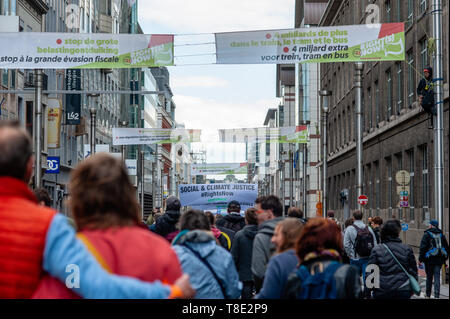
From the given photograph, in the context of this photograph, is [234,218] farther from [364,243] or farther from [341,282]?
[341,282]

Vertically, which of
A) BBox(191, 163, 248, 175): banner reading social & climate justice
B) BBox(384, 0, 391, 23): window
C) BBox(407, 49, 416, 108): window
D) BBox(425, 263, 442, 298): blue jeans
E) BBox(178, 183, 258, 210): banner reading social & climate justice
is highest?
BBox(384, 0, 391, 23): window

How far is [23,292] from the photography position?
3986mm

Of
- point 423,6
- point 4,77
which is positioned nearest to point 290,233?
point 423,6

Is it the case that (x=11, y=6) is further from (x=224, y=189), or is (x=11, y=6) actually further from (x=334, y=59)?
(x=334, y=59)

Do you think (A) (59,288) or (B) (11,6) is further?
(B) (11,6)

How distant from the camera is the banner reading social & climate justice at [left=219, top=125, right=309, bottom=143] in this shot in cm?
4712

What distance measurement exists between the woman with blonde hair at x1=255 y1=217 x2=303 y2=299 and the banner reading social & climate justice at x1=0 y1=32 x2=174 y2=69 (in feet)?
51.6

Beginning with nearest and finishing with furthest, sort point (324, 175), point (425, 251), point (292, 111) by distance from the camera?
point (425, 251) → point (324, 175) → point (292, 111)

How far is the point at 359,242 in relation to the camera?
15523 mm

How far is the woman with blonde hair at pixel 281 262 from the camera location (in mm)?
6543

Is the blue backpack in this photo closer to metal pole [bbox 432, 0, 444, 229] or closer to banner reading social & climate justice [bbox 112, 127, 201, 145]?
metal pole [bbox 432, 0, 444, 229]

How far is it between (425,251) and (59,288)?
1517 cm

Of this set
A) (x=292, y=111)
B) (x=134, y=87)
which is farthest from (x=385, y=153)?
(x=292, y=111)

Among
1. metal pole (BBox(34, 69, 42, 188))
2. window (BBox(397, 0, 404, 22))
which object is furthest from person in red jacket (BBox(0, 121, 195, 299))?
window (BBox(397, 0, 404, 22))
